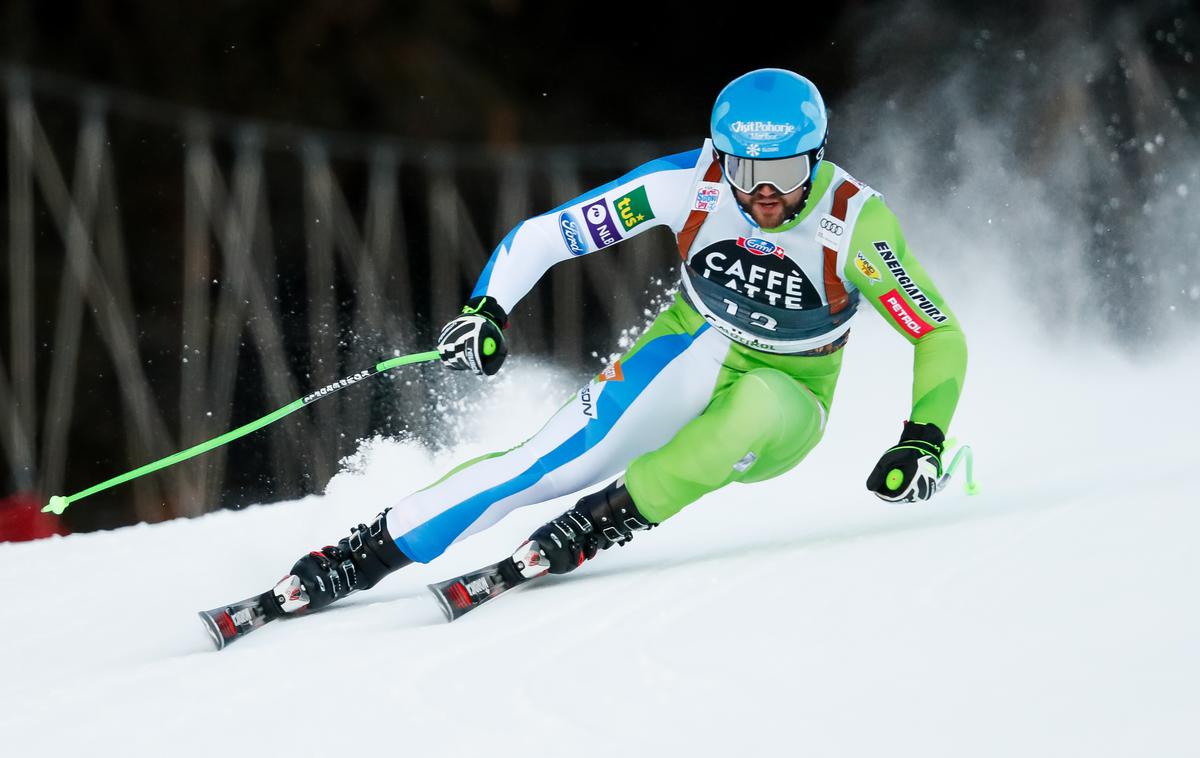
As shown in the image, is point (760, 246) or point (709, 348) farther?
point (709, 348)

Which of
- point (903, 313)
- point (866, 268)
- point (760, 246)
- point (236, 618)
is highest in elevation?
point (760, 246)

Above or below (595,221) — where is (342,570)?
below

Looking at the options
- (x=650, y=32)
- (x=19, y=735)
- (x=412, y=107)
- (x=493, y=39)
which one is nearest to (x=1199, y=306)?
(x=650, y=32)

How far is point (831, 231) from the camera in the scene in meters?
2.77

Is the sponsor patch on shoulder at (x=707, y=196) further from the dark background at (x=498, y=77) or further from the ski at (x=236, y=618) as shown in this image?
the dark background at (x=498, y=77)

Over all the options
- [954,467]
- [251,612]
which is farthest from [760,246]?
[251,612]

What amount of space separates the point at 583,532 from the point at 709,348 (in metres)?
0.59

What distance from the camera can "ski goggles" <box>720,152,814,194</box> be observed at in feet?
8.86

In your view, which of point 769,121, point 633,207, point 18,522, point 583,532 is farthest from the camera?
point 18,522

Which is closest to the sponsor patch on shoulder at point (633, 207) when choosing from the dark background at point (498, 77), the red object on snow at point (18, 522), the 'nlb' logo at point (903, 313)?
the 'nlb' logo at point (903, 313)

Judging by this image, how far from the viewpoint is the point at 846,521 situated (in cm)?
319

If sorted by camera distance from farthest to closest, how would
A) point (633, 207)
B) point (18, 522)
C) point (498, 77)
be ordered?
point (498, 77) → point (18, 522) → point (633, 207)

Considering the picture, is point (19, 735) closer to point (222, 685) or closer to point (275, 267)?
point (222, 685)

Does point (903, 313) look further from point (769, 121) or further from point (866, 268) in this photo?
point (769, 121)
